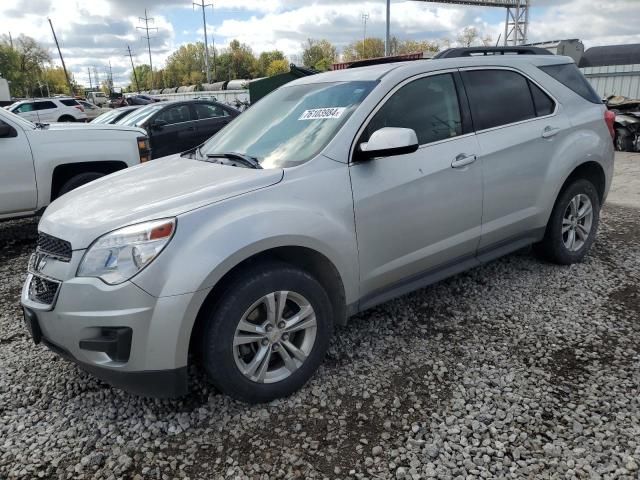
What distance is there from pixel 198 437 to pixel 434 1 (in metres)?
41.9

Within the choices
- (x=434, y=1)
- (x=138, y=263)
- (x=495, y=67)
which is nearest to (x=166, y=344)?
(x=138, y=263)

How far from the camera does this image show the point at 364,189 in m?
2.96

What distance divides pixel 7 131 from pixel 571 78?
18.0ft

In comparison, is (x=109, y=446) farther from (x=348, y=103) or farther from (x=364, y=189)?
(x=348, y=103)

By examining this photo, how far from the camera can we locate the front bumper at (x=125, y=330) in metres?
2.31

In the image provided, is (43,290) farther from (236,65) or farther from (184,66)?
(184,66)

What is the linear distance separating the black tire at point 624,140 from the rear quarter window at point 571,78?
30.8ft

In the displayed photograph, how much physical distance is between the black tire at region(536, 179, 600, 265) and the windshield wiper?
8.52 feet

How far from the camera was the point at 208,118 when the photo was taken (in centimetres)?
1154

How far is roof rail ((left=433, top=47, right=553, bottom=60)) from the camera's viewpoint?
4008 millimetres

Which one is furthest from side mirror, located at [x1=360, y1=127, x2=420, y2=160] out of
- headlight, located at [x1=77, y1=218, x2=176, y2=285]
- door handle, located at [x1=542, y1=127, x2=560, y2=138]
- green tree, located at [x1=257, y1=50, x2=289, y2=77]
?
green tree, located at [x1=257, y1=50, x2=289, y2=77]

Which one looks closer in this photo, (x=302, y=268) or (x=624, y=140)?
(x=302, y=268)

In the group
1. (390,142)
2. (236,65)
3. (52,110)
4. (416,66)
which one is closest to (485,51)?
(416,66)

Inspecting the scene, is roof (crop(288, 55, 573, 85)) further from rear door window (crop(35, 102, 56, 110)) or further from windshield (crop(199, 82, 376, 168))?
rear door window (crop(35, 102, 56, 110))
